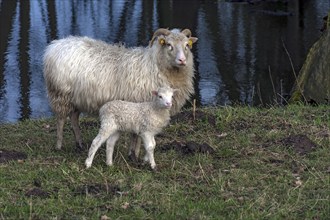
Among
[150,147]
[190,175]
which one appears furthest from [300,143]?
[150,147]

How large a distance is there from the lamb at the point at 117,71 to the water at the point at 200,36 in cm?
521

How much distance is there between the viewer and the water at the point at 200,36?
15.9 meters

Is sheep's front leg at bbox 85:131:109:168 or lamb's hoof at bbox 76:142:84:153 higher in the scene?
sheep's front leg at bbox 85:131:109:168

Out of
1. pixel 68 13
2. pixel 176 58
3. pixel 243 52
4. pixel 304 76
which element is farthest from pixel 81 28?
pixel 176 58

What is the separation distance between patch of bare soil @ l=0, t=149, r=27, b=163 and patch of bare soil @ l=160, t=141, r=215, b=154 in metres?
1.62

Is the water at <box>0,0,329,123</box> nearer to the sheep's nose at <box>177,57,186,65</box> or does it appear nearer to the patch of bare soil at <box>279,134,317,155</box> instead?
the patch of bare soil at <box>279,134,317,155</box>

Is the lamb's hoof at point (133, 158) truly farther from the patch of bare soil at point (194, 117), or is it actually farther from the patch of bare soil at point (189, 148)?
the patch of bare soil at point (194, 117)

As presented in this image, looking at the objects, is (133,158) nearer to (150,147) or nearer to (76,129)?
(150,147)

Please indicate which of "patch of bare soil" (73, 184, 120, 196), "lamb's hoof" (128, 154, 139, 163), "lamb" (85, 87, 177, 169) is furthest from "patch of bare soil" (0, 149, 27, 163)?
"patch of bare soil" (73, 184, 120, 196)

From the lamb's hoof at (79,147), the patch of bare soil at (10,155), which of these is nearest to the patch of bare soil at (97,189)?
the patch of bare soil at (10,155)

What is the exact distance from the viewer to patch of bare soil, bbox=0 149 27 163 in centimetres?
760

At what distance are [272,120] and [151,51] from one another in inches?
80.7

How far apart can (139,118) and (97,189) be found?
982mm

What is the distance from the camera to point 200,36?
21.3 meters
